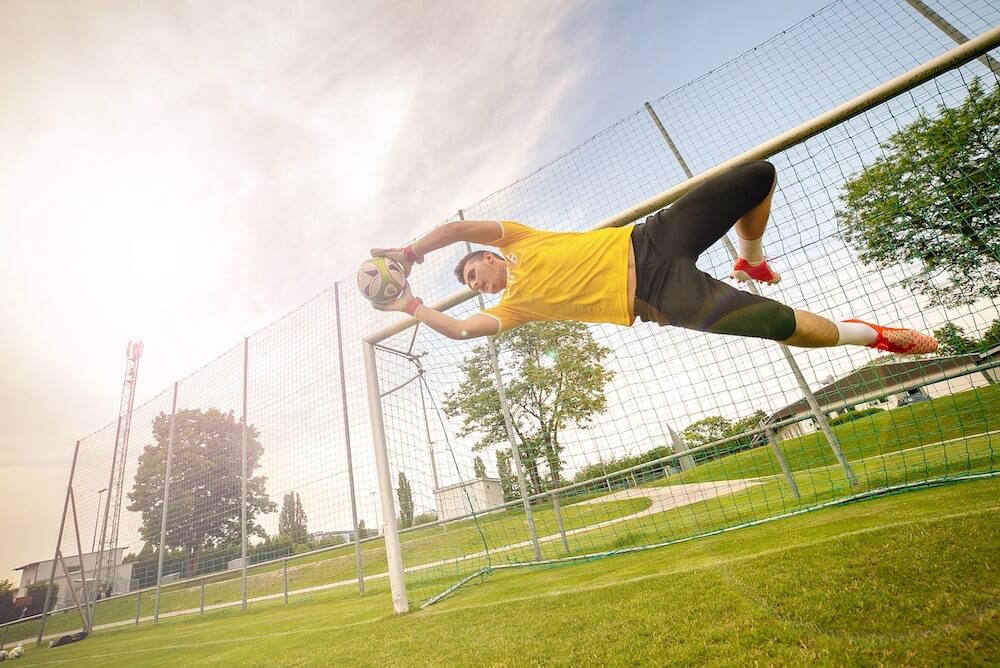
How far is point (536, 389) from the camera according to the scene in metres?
6.98

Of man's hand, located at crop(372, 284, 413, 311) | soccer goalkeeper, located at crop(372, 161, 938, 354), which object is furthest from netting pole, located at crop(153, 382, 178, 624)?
soccer goalkeeper, located at crop(372, 161, 938, 354)

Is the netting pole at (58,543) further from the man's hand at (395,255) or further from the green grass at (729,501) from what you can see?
the man's hand at (395,255)

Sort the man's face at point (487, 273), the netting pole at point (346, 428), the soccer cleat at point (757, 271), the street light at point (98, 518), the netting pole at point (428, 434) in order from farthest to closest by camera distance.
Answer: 1. the street light at point (98, 518)
2. the netting pole at point (346, 428)
3. the netting pole at point (428, 434)
4. the man's face at point (487, 273)
5. the soccer cleat at point (757, 271)

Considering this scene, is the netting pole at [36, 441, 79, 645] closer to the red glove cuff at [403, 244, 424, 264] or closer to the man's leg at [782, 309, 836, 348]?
the red glove cuff at [403, 244, 424, 264]

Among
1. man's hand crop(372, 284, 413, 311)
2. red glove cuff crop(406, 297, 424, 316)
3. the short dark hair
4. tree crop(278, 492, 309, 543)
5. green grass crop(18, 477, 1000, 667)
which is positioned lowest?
green grass crop(18, 477, 1000, 667)

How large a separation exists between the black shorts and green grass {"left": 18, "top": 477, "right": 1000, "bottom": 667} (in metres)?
1.22

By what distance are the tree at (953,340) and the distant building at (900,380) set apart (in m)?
0.12

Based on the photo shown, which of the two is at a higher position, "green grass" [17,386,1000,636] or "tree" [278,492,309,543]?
"tree" [278,492,309,543]

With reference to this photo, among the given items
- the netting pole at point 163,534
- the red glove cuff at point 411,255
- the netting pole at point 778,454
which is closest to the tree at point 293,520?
the netting pole at point 163,534

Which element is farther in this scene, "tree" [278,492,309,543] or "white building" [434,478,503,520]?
"tree" [278,492,309,543]

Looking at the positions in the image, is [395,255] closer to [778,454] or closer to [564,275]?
[564,275]

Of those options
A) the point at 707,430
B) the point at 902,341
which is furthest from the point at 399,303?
the point at 707,430

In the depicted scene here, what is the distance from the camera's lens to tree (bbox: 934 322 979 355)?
3.82 m

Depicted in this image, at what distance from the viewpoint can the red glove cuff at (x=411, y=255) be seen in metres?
3.07
